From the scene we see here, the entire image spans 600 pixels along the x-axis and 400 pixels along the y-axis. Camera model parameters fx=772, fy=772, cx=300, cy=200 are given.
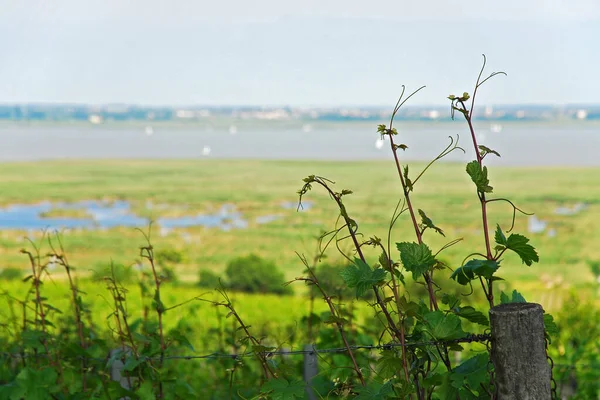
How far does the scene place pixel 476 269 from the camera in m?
1.50

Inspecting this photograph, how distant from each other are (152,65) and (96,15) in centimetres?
1116

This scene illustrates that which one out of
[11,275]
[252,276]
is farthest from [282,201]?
[11,275]

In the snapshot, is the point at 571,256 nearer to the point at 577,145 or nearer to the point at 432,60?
the point at 577,145

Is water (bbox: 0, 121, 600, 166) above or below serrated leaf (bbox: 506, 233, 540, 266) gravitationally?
below

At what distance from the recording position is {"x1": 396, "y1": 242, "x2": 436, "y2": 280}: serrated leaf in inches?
59.5

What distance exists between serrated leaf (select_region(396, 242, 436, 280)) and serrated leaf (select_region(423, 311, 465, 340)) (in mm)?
90

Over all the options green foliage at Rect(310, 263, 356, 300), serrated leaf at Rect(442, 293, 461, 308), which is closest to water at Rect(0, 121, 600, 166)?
green foliage at Rect(310, 263, 356, 300)

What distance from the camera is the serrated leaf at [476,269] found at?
1.48m

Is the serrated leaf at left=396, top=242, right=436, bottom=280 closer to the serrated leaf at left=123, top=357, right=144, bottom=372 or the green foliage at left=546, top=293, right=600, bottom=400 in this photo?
the serrated leaf at left=123, top=357, right=144, bottom=372

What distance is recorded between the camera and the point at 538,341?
143cm

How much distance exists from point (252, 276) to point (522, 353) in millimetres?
11560

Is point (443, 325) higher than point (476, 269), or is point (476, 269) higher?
point (476, 269)

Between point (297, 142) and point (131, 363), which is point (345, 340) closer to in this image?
point (131, 363)

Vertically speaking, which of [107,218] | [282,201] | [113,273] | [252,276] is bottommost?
[107,218]
